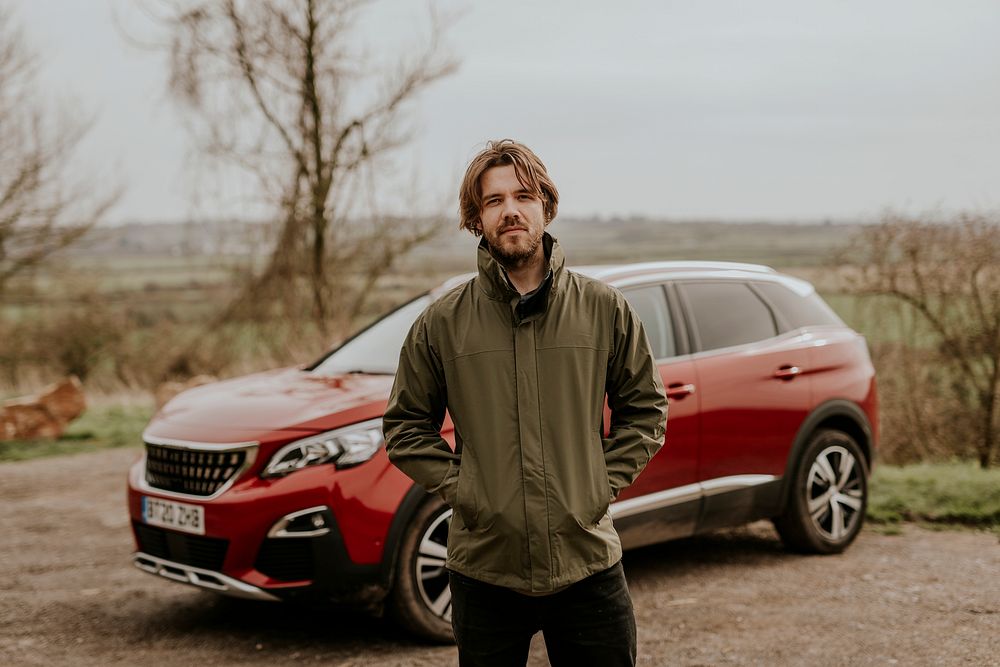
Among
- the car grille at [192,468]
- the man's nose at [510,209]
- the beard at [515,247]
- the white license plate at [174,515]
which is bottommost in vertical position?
the white license plate at [174,515]

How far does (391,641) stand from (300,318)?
1246 centimetres

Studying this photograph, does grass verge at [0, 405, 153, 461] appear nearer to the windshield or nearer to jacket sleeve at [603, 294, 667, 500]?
the windshield

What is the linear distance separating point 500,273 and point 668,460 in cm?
291

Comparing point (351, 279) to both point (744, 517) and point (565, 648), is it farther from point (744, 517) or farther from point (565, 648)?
point (565, 648)

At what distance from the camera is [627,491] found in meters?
5.05

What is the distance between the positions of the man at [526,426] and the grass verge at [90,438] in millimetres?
9728

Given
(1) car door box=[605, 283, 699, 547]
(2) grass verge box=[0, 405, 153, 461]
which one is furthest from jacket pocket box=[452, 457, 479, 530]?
(2) grass verge box=[0, 405, 153, 461]

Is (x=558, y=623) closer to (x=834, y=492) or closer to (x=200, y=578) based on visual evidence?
(x=200, y=578)

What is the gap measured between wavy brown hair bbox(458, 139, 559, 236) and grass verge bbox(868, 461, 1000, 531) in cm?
531

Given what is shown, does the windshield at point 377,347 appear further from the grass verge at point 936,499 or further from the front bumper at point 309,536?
the grass verge at point 936,499

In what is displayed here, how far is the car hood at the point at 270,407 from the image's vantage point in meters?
4.59

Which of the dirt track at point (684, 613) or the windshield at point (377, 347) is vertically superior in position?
the windshield at point (377, 347)

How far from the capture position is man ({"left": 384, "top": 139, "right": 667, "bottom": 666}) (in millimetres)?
2469

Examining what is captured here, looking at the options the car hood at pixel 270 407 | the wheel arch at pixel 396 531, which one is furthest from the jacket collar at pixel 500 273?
the car hood at pixel 270 407
